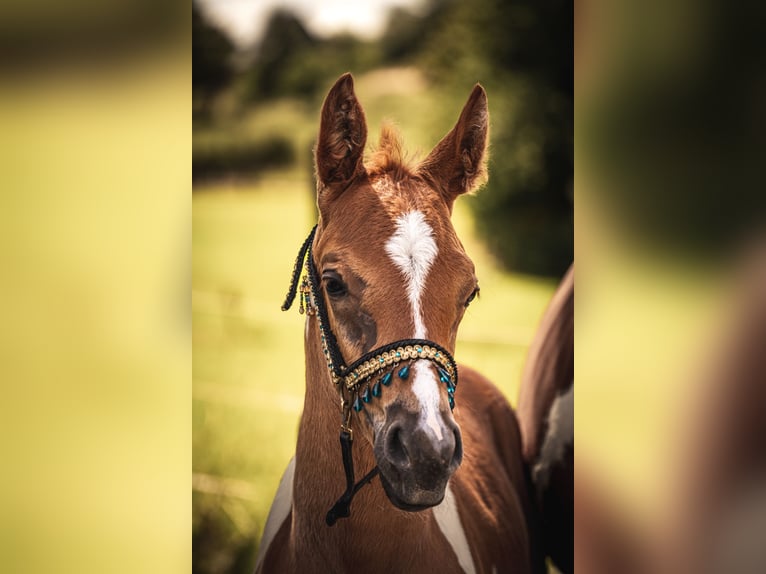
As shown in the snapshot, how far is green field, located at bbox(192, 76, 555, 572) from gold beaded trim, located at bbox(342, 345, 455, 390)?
574mm

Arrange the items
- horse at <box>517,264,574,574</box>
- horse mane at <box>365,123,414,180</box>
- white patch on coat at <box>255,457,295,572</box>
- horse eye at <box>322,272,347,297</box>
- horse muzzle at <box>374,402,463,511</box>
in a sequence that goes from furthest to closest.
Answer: horse at <box>517,264,574,574</box> < white patch on coat at <box>255,457,295,572</box> < horse mane at <box>365,123,414,180</box> < horse eye at <box>322,272,347,297</box> < horse muzzle at <box>374,402,463,511</box>

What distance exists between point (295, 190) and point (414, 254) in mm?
740

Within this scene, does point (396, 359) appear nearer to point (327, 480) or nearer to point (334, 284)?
point (334, 284)

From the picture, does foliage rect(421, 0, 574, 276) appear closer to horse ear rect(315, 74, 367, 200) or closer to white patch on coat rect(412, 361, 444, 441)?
horse ear rect(315, 74, 367, 200)

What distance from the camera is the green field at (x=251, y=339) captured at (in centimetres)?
183

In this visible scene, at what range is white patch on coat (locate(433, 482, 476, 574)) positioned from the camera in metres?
1.48

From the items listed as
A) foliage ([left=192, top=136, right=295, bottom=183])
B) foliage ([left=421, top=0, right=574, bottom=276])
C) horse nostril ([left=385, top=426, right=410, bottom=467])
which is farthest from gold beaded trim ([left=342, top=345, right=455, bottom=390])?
foliage ([left=192, top=136, right=295, bottom=183])

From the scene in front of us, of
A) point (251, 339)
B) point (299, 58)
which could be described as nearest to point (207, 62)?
point (299, 58)

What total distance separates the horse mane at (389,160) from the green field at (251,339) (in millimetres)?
440

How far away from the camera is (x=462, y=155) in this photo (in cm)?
147

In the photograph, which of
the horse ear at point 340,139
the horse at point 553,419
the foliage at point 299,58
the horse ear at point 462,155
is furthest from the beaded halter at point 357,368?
the horse at point 553,419
